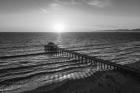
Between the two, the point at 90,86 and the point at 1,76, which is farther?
the point at 1,76

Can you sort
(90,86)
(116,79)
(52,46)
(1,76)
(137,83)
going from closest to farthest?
(90,86) → (137,83) → (116,79) → (1,76) → (52,46)

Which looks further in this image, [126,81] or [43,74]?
[43,74]

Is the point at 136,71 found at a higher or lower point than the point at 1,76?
higher

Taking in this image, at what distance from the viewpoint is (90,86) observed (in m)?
12.3

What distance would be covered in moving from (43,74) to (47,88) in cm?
462

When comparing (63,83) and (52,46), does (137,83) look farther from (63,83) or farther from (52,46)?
(52,46)

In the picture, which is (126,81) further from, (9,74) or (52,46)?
(52,46)

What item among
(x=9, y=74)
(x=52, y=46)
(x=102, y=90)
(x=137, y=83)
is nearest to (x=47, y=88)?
(x=102, y=90)

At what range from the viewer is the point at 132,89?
1177 cm

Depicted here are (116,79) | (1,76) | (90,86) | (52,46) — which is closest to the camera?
(90,86)

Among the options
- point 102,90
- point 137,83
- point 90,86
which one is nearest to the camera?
point 102,90

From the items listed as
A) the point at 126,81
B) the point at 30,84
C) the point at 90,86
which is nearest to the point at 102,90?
the point at 90,86

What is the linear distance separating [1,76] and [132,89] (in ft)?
53.6

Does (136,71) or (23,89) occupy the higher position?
(136,71)
